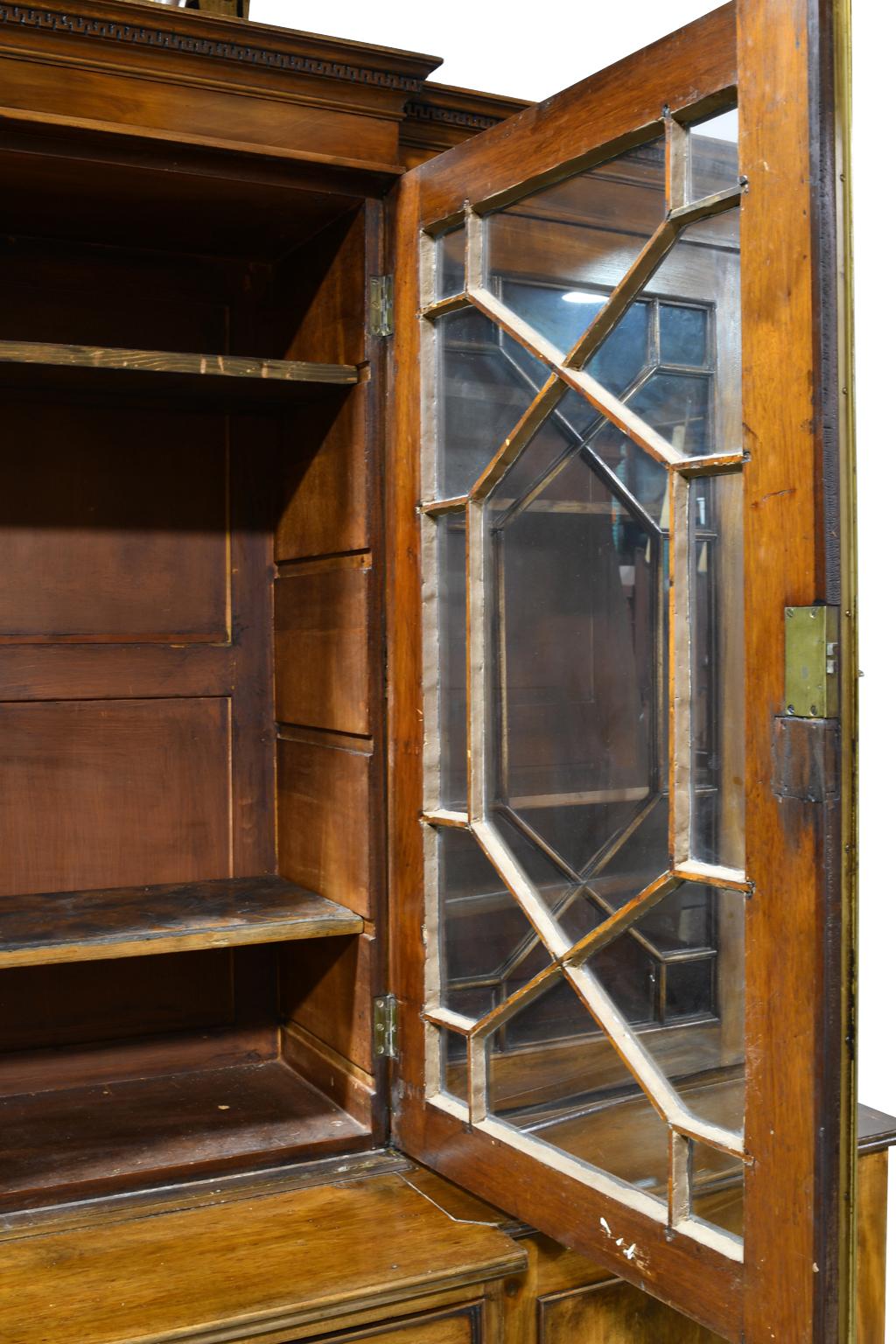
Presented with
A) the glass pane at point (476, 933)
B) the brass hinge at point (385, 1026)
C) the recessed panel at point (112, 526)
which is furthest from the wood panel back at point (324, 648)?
Result: the brass hinge at point (385, 1026)

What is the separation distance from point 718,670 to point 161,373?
96 centimetres

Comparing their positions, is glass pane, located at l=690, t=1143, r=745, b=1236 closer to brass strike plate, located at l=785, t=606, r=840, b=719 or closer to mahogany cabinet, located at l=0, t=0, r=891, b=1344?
mahogany cabinet, located at l=0, t=0, r=891, b=1344

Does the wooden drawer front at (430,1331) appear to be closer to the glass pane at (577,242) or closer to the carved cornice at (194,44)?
the glass pane at (577,242)

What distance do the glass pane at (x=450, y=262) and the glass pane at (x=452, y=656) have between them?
0.30 m

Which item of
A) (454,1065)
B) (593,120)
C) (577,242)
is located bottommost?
(454,1065)

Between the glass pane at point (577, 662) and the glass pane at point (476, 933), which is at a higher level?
the glass pane at point (577, 662)

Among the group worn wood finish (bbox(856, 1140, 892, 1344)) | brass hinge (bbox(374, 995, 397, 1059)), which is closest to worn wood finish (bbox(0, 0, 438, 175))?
brass hinge (bbox(374, 995, 397, 1059))

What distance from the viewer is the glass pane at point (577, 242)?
1415 millimetres

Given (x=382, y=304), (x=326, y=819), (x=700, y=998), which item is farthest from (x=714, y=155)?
(x=326, y=819)

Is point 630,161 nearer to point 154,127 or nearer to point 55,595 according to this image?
point 154,127

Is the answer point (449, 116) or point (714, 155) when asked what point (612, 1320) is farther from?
point (449, 116)

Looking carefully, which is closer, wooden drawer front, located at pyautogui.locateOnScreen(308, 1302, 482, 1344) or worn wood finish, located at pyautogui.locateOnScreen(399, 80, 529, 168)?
wooden drawer front, located at pyautogui.locateOnScreen(308, 1302, 482, 1344)

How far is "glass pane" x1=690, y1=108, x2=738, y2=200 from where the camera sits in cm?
129

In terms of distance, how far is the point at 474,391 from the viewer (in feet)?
5.64
